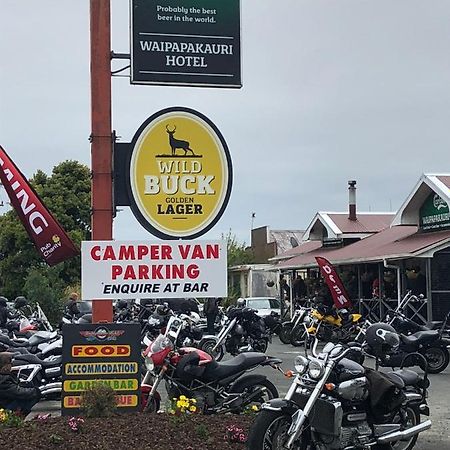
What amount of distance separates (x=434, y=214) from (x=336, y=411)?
1675 cm

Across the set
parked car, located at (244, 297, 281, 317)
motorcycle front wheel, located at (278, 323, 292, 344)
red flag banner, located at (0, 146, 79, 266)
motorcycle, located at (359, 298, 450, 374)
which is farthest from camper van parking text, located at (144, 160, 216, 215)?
parked car, located at (244, 297, 281, 317)

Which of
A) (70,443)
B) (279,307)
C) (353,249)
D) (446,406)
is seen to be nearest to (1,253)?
(279,307)

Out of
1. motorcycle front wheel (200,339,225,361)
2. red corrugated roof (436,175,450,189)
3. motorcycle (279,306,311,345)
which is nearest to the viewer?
motorcycle front wheel (200,339,225,361)

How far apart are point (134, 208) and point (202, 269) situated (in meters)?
1.06

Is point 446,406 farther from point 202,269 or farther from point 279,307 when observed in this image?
point 279,307

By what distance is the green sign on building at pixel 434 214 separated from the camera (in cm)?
2227

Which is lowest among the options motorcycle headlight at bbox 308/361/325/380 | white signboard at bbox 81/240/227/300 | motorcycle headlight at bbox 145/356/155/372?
motorcycle headlight at bbox 145/356/155/372

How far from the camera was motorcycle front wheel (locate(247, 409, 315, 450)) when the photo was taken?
7.09 m

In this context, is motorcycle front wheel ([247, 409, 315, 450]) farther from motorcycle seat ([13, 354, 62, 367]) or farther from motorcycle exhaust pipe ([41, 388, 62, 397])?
motorcycle exhaust pipe ([41, 388, 62, 397])

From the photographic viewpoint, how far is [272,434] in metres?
7.17

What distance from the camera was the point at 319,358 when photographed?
7473 millimetres

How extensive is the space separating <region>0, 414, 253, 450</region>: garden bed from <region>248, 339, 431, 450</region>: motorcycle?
2.12ft

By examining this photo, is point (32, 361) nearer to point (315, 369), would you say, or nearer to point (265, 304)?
point (315, 369)

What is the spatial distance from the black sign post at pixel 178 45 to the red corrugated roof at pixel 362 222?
21.4 metres
